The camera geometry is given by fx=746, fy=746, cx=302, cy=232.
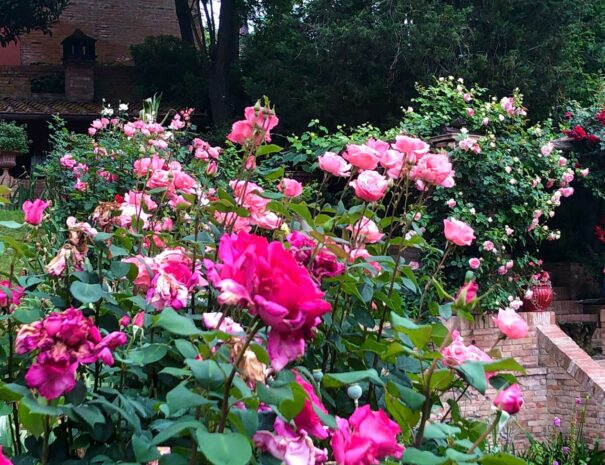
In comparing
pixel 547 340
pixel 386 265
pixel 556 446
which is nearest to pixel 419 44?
pixel 547 340

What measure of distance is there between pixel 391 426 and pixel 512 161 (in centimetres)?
538

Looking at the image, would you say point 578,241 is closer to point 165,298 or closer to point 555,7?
point 555,7

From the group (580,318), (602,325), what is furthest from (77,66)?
(602,325)

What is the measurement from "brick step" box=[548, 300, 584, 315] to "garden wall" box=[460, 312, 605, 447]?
4.16 ft

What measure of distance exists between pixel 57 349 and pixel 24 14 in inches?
574

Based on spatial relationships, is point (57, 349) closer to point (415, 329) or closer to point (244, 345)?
point (244, 345)

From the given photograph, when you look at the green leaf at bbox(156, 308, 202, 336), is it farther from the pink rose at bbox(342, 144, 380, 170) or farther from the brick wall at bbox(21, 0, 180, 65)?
the brick wall at bbox(21, 0, 180, 65)

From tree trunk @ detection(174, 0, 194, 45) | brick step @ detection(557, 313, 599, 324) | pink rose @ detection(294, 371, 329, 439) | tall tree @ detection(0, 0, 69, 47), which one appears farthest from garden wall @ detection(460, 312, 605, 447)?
tall tree @ detection(0, 0, 69, 47)

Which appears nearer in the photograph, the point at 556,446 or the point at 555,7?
the point at 556,446

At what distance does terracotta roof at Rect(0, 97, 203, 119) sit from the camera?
1334 cm

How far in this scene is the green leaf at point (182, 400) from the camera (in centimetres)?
87

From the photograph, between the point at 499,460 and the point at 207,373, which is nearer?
the point at 207,373

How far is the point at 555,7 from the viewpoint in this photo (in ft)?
32.7

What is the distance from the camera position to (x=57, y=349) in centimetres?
92
